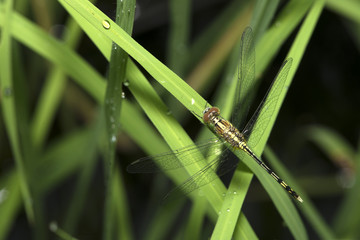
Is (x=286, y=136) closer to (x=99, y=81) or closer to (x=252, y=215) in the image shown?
(x=252, y=215)

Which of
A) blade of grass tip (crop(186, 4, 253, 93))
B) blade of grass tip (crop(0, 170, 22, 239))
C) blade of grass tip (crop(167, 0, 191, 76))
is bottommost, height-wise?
blade of grass tip (crop(0, 170, 22, 239))

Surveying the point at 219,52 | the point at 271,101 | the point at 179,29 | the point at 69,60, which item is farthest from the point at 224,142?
the point at 219,52

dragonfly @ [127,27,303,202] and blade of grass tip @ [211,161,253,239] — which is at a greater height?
dragonfly @ [127,27,303,202]

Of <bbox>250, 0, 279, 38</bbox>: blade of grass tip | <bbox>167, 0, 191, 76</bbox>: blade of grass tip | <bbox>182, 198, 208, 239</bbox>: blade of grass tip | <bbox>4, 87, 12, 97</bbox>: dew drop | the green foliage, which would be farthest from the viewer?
<bbox>167, 0, 191, 76</bbox>: blade of grass tip

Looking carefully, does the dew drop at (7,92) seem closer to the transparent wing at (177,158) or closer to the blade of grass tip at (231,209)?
the transparent wing at (177,158)

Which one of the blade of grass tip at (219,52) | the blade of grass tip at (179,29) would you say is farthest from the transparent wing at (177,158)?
the blade of grass tip at (219,52)

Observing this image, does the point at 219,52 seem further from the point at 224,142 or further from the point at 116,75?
the point at 116,75

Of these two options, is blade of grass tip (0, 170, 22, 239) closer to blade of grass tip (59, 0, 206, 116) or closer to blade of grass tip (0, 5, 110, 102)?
blade of grass tip (0, 5, 110, 102)

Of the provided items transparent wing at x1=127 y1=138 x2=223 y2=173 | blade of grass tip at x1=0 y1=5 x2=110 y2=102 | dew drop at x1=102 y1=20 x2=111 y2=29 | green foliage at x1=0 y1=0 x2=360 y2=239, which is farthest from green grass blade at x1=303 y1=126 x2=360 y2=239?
dew drop at x1=102 y1=20 x2=111 y2=29
